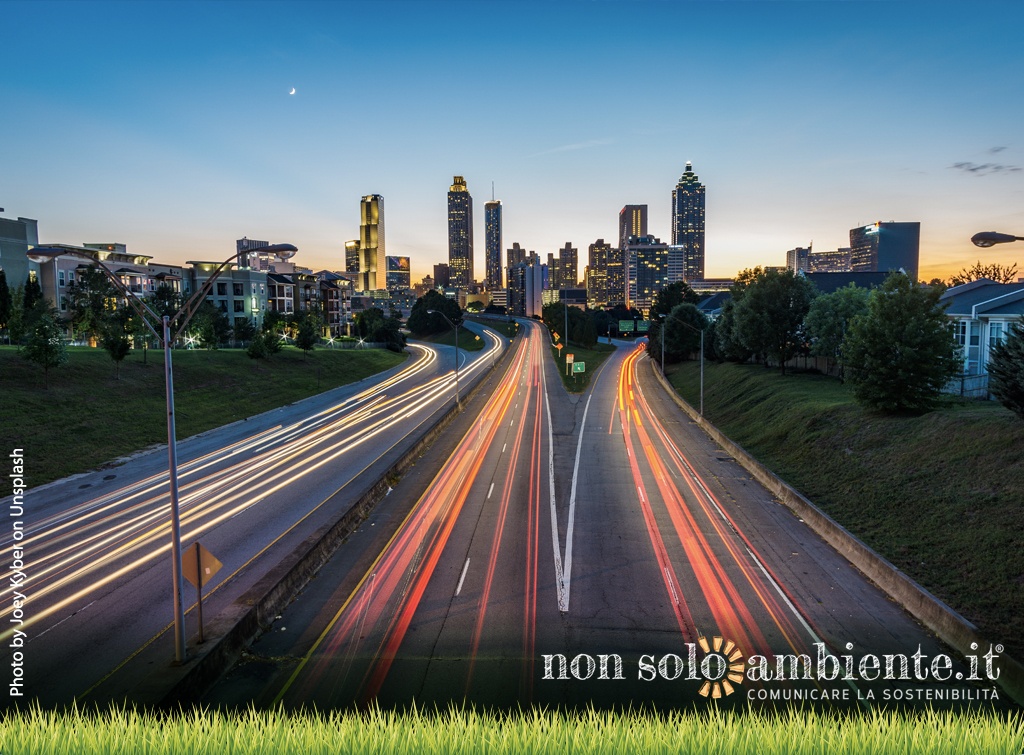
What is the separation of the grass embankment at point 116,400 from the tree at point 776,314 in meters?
43.1

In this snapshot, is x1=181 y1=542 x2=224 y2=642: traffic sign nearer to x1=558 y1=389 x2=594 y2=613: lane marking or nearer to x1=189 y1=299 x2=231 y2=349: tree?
x1=558 y1=389 x2=594 y2=613: lane marking

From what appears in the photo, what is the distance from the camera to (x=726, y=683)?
11.3 metres

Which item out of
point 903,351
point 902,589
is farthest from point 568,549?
point 903,351

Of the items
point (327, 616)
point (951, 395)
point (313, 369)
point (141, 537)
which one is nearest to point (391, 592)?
point (327, 616)

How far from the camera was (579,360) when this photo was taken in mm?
92562

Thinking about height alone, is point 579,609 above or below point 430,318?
below

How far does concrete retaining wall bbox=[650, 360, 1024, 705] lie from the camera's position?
1131cm

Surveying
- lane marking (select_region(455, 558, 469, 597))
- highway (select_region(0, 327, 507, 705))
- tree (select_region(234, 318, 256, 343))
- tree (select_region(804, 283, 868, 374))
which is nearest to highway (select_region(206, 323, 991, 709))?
lane marking (select_region(455, 558, 469, 597))

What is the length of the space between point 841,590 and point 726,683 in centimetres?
636

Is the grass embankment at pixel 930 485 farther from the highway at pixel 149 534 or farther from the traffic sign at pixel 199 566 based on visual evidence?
the highway at pixel 149 534

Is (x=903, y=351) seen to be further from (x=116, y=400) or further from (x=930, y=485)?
(x=116, y=400)

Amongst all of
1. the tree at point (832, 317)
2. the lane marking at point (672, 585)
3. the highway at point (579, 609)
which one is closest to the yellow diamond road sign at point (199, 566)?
the highway at point (579, 609)

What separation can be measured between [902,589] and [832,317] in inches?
1415

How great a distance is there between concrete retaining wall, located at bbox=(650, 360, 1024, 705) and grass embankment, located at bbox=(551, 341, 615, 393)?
135ft
